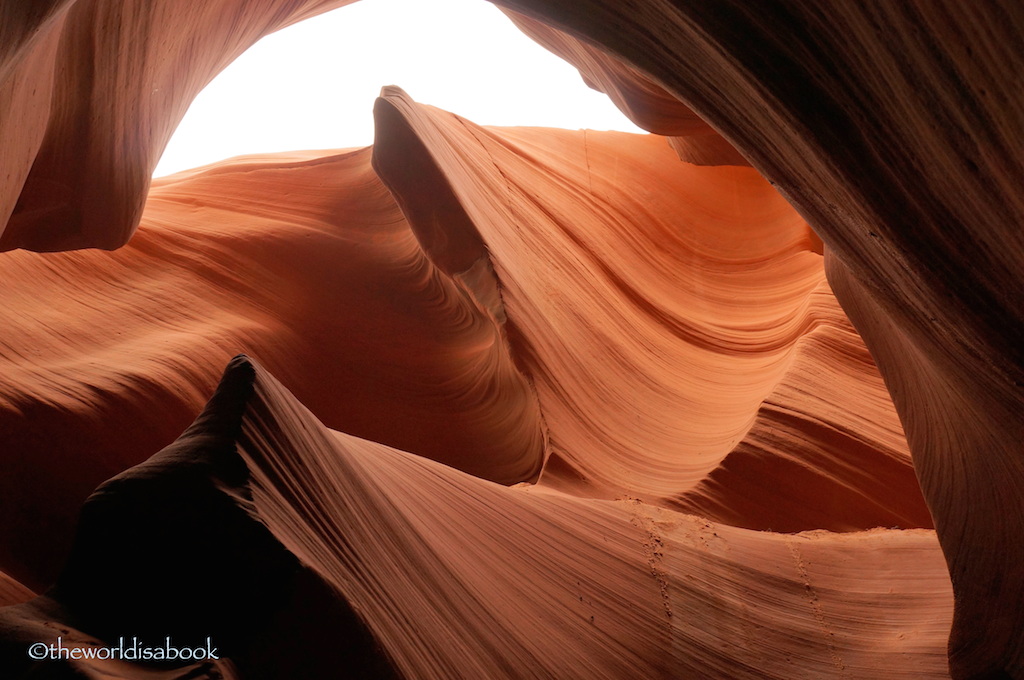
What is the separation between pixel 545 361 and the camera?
2.58 metres

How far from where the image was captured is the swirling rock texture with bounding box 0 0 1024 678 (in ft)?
3.23

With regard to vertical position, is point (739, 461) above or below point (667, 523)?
above

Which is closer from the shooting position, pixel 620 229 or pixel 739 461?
pixel 739 461

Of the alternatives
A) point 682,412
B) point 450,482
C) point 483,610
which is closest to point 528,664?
point 483,610

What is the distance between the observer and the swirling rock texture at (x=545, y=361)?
3.23ft

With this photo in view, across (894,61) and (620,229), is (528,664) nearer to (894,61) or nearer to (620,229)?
(894,61)

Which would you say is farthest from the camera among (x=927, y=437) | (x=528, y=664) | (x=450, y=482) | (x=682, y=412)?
(x=682, y=412)

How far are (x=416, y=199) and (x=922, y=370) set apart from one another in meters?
1.76

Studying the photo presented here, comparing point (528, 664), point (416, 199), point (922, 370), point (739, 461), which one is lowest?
point (528, 664)

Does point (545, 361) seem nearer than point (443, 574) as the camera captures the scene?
No

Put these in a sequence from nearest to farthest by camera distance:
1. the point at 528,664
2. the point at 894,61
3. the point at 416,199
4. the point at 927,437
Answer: the point at 894,61, the point at 528,664, the point at 927,437, the point at 416,199

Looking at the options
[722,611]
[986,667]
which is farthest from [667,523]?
[986,667]

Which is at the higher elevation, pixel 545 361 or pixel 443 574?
pixel 545 361

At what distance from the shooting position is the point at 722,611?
175 cm
